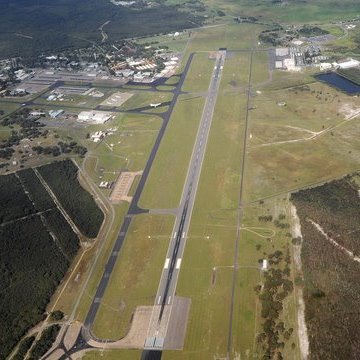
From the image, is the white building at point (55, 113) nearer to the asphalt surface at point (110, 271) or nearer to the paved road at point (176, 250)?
the asphalt surface at point (110, 271)

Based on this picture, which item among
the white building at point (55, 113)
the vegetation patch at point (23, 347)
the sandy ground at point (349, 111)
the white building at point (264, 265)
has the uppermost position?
the white building at point (264, 265)

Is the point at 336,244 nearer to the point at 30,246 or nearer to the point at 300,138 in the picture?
the point at 300,138

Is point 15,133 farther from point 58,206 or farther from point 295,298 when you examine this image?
point 295,298

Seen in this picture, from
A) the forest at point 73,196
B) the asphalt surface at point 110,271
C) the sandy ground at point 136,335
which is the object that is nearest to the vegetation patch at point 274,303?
the asphalt surface at point 110,271

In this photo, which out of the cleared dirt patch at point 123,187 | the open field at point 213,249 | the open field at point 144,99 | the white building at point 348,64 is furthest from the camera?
the white building at point 348,64

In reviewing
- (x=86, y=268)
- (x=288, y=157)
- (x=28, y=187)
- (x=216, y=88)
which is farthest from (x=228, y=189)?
(x=216, y=88)

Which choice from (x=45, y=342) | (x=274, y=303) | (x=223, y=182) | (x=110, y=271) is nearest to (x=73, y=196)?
(x=110, y=271)

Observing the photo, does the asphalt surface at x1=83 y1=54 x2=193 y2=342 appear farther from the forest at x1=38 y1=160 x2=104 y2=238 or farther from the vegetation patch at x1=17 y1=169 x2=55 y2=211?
the vegetation patch at x1=17 y1=169 x2=55 y2=211
